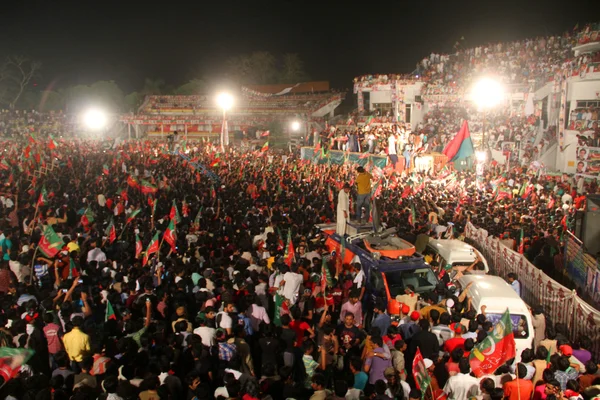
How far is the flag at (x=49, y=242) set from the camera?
31.6 feet

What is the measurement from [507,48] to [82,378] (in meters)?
36.4

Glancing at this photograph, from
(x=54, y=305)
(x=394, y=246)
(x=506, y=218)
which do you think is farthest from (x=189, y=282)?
(x=506, y=218)

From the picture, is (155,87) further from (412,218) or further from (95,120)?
(412,218)

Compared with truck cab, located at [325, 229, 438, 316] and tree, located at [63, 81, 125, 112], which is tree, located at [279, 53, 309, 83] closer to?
tree, located at [63, 81, 125, 112]

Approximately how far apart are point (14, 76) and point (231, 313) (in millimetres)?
74650

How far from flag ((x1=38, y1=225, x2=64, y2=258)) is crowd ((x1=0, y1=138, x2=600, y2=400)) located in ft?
0.09

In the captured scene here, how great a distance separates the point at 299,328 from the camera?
6.98 meters

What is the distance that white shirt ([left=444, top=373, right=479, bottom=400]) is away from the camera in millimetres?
5816

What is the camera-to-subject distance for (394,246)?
9477mm

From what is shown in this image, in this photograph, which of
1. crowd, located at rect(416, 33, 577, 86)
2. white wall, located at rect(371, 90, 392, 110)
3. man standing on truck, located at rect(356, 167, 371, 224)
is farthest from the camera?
white wall, located at rect(371, 90, 392, 110)

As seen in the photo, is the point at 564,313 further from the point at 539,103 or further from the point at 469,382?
the point at 539,103

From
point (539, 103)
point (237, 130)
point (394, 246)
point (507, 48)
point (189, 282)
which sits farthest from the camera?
point (237, 130)

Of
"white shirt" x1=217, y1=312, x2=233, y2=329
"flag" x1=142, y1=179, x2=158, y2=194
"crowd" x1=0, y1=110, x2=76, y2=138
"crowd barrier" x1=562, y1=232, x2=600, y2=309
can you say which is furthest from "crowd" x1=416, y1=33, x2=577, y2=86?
"crowd" x1=0, y1=110, x2=76, y2=138

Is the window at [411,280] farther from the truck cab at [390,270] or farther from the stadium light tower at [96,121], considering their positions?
the stadium light tower at [96,121]
